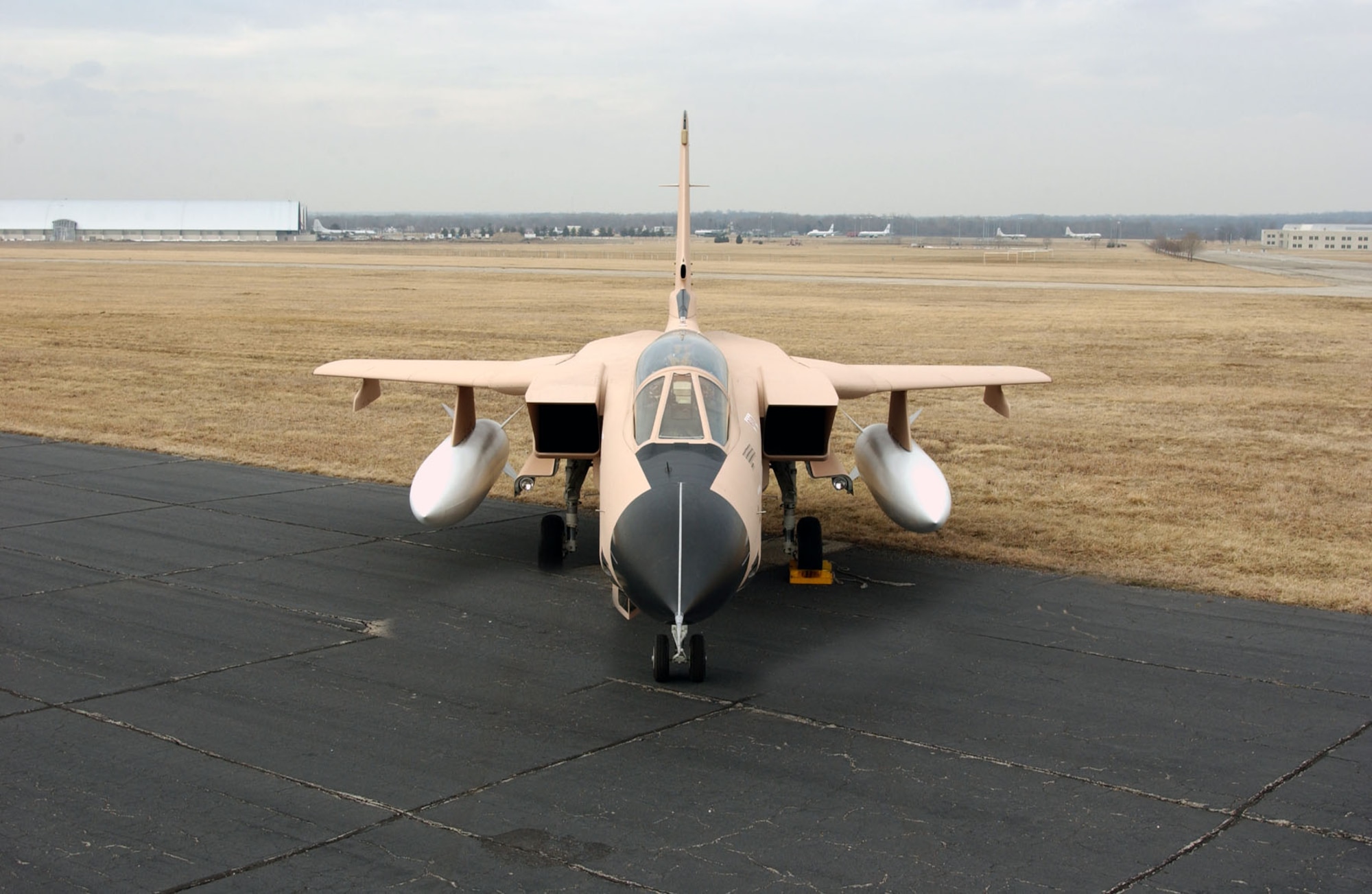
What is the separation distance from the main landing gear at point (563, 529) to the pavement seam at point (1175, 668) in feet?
12.8

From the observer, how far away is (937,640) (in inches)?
394

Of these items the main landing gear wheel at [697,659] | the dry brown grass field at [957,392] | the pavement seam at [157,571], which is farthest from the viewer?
the dry brown grass field at [957,392]

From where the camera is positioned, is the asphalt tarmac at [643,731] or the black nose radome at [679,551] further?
the black nose radome at [679,551]

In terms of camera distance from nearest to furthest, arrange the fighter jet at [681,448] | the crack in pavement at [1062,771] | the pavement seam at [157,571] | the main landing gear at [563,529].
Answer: the crack in pavement at [1062,771] < the fighter jet at [681,448] < the pavement seam at [157,571] < the main landing gear at [563,529]

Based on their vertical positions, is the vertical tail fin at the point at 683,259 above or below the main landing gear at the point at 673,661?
above

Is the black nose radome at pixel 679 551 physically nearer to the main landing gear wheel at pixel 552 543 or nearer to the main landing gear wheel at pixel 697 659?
the main landing gear wheel at pixel 697 659

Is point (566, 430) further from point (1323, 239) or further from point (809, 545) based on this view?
point (1323, 239)

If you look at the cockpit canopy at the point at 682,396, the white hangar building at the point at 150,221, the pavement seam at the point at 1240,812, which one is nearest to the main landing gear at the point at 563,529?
the cockpit canopy at the point at 682,396

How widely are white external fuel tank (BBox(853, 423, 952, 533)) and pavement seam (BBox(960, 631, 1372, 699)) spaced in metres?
1.96

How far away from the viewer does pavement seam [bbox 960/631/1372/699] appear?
29.1ft

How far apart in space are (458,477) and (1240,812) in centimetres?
786

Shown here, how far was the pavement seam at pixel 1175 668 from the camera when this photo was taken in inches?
349

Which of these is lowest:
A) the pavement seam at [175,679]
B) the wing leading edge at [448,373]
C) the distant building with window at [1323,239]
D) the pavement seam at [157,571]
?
the pavement seam at [175,679]

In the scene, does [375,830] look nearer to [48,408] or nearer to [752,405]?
[752,405]
